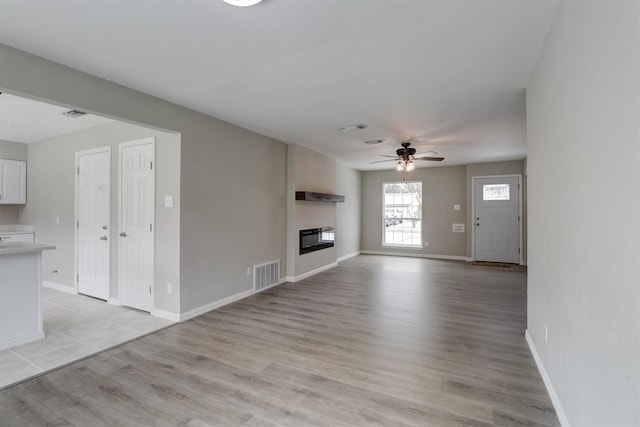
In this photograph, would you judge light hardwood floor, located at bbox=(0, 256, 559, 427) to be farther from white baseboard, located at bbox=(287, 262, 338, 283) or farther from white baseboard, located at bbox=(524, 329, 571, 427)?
white baseboard, located at bbox=(287, 262, 338, 283)

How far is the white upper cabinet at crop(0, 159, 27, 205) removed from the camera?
5188mm

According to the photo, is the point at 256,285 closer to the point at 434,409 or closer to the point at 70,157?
the point at 434,409

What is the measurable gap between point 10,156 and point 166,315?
4.57 m

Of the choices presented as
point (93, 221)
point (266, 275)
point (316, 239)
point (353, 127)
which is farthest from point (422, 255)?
point (93, 221)

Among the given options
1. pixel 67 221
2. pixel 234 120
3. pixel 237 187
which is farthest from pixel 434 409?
pixel 67 221

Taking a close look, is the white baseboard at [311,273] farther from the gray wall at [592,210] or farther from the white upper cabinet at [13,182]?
the white upper cabinet at [13,182]

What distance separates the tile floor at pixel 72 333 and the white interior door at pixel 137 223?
10.6 inches

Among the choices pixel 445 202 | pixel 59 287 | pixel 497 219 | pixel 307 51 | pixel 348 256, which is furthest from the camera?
pixel 348 256

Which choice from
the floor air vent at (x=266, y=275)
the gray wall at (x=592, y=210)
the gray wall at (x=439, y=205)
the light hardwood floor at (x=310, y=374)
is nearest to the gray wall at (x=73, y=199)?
the light hardwood floor at (x=310, y=374)

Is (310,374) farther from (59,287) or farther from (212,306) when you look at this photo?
(59,287)

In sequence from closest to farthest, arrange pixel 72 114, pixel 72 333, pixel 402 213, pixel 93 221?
pixel 72 333 < pixel 72 114 < pixel 93 221 < pixel 402 213

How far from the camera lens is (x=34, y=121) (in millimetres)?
4168

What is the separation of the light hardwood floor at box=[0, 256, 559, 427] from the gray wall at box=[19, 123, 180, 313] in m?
0.91

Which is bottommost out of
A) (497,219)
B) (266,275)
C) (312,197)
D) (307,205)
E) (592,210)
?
(266,275)
